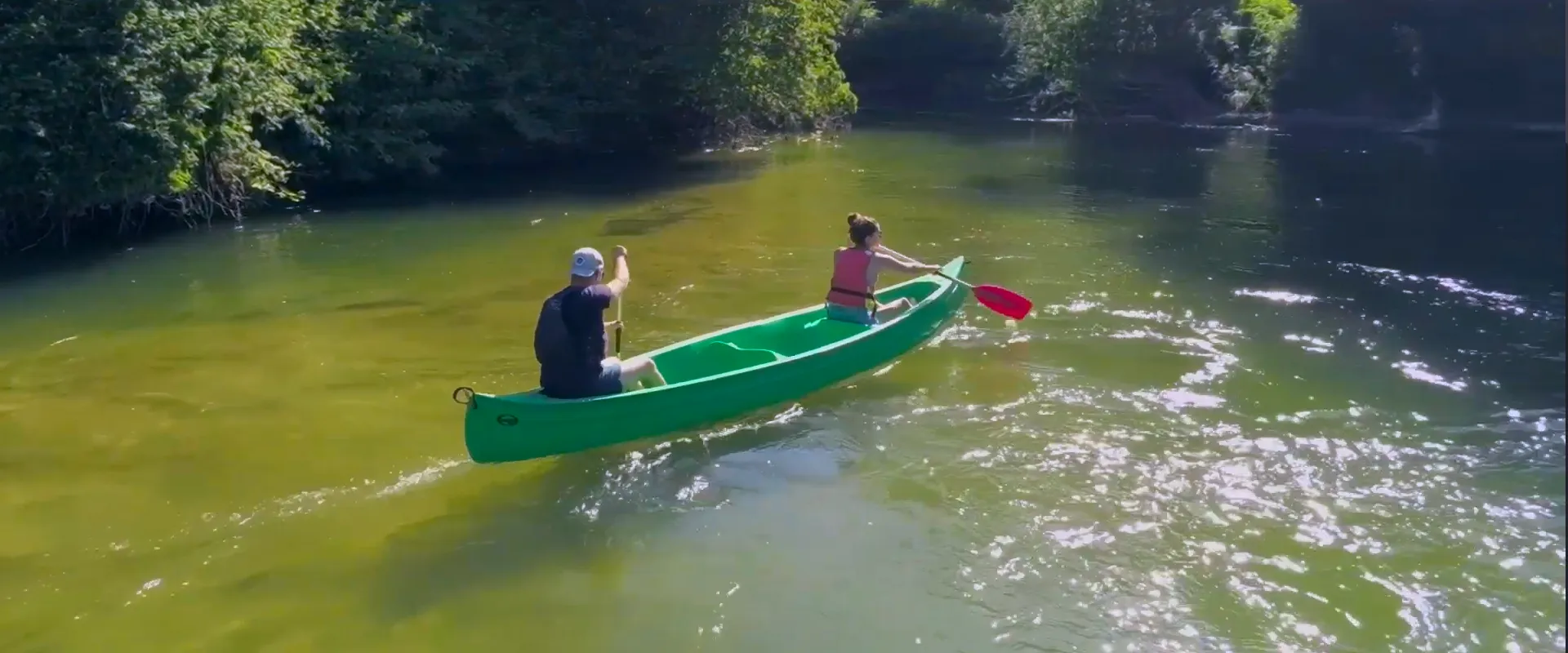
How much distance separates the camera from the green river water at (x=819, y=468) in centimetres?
601

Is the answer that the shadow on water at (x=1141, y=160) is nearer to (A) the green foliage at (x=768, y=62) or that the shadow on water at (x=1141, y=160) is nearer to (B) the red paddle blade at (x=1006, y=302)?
(A) the green foliage at (x=768, y=62)

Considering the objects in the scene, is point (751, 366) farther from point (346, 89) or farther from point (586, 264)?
point (346, 89)


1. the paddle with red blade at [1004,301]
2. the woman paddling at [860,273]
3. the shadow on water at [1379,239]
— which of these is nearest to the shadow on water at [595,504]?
the woman paddling at [860,273]

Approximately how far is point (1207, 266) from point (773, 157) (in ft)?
42.2

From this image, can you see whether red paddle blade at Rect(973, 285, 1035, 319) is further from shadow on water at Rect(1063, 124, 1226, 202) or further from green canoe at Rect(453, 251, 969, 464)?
shadow on water at Rect(1063, 124, 1226, 202)

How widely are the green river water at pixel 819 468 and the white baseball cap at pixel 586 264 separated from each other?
1.34 metres

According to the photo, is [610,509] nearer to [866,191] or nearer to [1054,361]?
[1054,361]

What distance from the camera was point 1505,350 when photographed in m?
10.4

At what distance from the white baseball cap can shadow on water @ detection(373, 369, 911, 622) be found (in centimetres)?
134

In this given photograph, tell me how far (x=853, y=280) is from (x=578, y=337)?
126 inches

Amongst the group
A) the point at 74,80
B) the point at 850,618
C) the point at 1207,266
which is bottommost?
the point at 850,618

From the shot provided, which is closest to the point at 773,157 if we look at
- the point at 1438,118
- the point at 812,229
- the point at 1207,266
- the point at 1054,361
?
the point at 812,229

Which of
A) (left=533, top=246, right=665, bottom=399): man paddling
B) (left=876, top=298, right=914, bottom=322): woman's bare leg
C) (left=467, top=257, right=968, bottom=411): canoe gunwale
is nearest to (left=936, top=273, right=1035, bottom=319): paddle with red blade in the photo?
(left=467, top=257, right=968, bottom=411): canoe gunwale

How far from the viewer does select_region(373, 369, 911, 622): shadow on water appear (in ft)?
21.1
